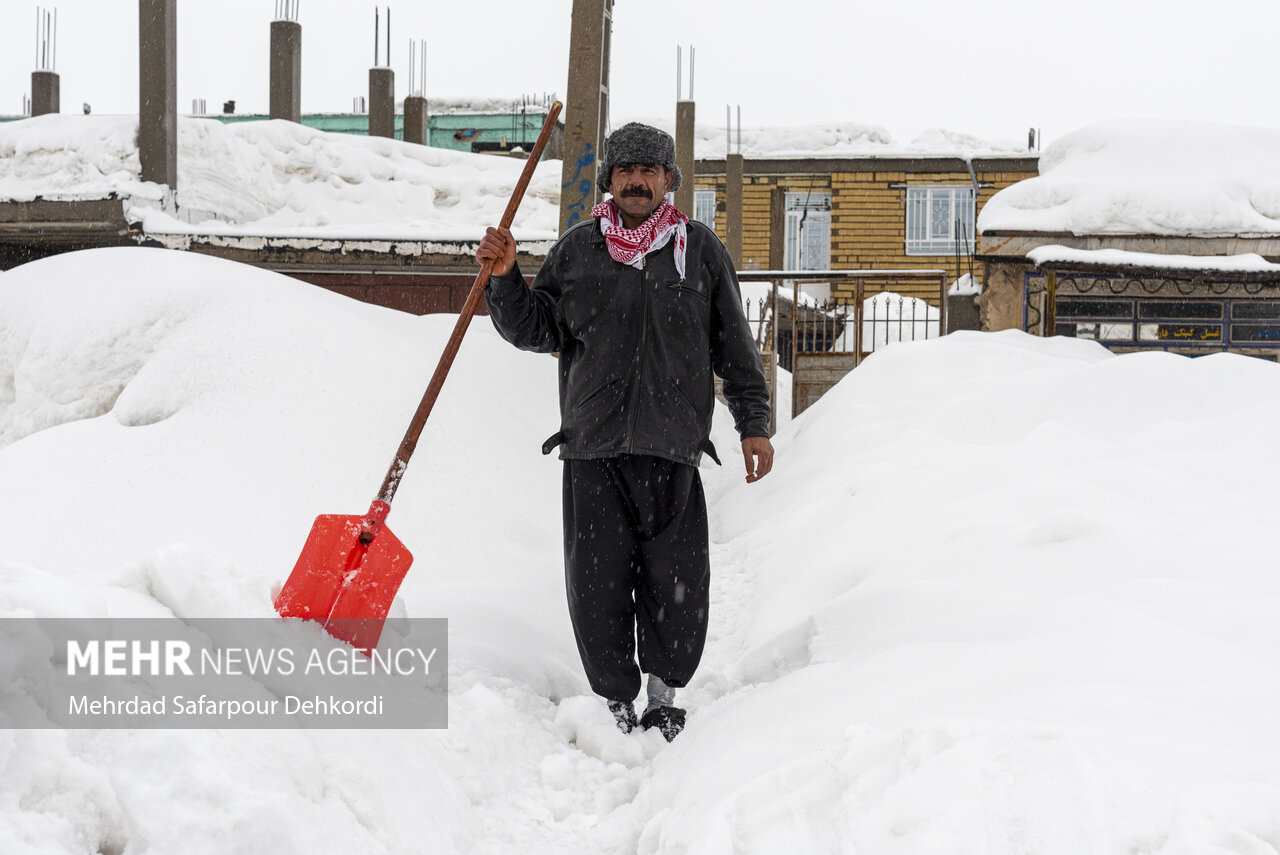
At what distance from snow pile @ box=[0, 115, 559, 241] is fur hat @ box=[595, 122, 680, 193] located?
20.2ft

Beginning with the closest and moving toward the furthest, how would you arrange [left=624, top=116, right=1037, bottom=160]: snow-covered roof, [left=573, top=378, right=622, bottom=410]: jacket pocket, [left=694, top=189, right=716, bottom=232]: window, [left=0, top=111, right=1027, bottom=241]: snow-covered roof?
[left=573, top=378, right=622, bottom=410]: jacket pocket, [left=0, top=111, right=1027, bottom=241]: snow-covered roof, [left=694, top=189, right=716, bottom=232]: window, [left=624, top=116, right=1037, bottom=160]: snow-covered roof

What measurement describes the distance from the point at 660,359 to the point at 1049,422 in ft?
9.46

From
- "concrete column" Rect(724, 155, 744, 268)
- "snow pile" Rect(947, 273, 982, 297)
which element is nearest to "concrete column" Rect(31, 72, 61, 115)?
"concrete column" Rect(724, 155, 744, 268)

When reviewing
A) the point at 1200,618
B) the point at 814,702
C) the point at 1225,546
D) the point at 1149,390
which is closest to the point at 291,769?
the point at 814,702

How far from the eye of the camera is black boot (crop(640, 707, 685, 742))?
279 cm

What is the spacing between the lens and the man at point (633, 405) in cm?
276

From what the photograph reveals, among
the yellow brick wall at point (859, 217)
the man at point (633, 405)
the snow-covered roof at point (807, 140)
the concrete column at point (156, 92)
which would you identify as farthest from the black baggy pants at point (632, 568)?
the snow-covered roof at point (807, 140)

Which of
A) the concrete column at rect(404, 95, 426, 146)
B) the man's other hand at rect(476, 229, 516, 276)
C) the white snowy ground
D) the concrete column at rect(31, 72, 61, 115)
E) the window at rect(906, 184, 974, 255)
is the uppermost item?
the concrete column at rect(31, 72, 61, 115)

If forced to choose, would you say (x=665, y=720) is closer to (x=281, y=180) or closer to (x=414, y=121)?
(x=281, y=180)

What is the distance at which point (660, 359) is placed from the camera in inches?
109

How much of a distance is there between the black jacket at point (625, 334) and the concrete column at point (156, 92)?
8398 millimetres

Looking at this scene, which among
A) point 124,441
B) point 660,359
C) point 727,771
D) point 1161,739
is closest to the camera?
point 1161,739

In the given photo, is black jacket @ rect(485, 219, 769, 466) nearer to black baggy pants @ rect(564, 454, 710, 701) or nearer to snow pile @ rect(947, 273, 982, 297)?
black baggy pants @ rect(564, 454, 710, 701)

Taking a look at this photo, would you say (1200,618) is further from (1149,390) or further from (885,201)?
(885,201)
